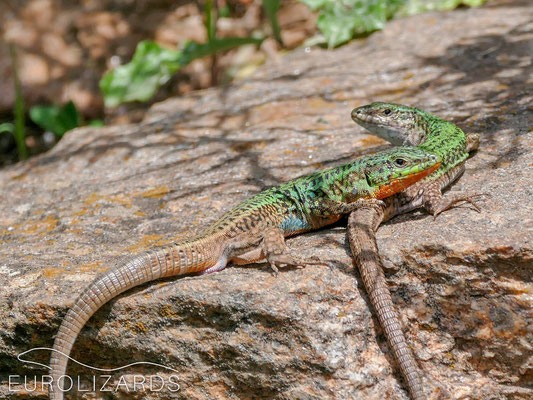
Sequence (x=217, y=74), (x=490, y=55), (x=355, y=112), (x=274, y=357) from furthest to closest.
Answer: (x=217, y=74), (x=490, y=55), (x=355, y=112), (x=274, y=357)

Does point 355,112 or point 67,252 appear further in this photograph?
point 355,112

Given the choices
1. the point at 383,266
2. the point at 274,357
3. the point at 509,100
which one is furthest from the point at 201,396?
the point at 509,100

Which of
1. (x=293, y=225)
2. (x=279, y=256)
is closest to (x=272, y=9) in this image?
(x=293, y=225)

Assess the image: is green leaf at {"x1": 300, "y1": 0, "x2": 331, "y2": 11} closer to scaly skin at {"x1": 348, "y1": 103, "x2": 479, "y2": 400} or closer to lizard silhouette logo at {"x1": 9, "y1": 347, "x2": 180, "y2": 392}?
scaly skin at {"x1": 348, "y1": 103, "x2": 479, "y2": 400}

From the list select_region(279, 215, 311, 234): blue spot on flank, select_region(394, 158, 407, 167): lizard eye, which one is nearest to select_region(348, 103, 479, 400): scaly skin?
select_region(394, 158, 407, 167): lizard eye

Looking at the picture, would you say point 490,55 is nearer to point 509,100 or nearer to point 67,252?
point 509,100

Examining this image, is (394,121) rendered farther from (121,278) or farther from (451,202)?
(121,278)

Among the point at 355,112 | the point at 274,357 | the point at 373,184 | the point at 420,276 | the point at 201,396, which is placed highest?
the point at 355,112
